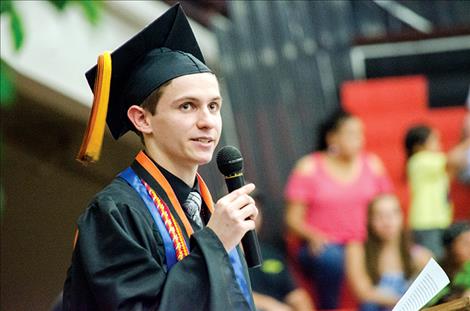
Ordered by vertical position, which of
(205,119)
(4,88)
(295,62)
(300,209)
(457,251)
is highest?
(4,88)

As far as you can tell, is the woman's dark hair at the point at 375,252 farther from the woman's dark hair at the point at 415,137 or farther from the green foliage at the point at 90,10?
the green foliage at the point at 90,10

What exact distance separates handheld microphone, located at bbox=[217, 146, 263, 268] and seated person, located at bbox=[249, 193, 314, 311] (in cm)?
331

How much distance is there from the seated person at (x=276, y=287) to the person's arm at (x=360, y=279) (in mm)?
273

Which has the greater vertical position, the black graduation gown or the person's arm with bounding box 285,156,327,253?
the black graduation gown

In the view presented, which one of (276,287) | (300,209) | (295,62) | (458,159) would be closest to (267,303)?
(276,287)

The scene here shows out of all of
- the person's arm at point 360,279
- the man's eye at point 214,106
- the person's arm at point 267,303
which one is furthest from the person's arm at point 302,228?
the man's eye at point 214,106

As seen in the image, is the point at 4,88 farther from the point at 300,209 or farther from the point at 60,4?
the point at 300,209

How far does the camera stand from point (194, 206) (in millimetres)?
3562

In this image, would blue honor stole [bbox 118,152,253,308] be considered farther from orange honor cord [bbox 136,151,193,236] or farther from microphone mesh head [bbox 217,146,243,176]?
microphone mesh head [bbox 217,146,243,176]

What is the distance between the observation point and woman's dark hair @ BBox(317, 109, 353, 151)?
24.4ft

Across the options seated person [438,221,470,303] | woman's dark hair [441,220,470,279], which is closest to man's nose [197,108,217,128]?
seated person [438,221,470,303]

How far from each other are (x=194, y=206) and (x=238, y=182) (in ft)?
0.62

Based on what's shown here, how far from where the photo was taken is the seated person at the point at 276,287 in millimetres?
6754

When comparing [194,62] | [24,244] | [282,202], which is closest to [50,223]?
[24,244]
